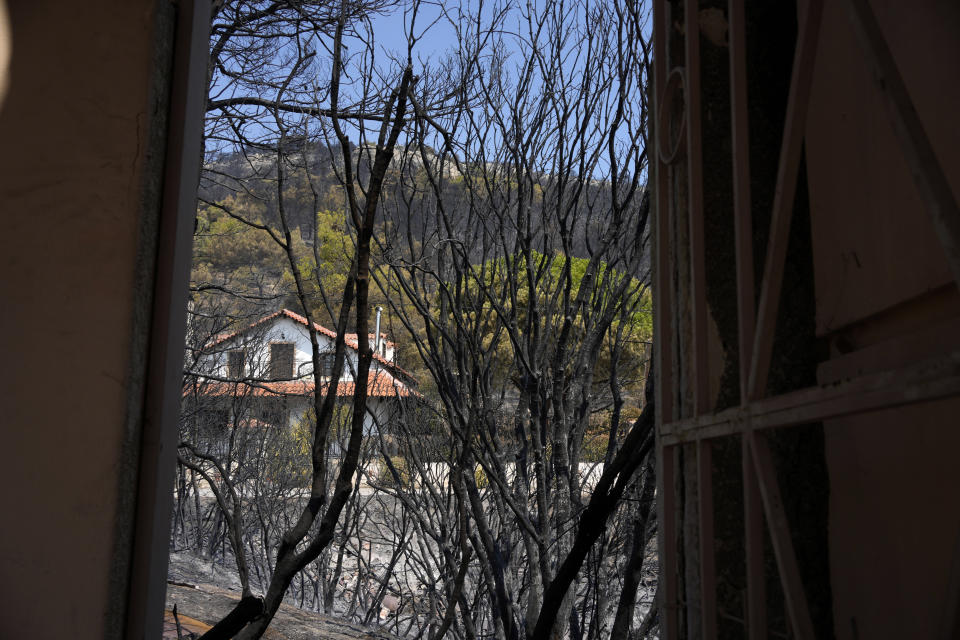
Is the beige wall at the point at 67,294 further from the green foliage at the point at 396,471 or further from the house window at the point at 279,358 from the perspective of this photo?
the house window at the point at 279,358

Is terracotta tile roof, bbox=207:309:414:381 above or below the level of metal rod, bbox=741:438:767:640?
above

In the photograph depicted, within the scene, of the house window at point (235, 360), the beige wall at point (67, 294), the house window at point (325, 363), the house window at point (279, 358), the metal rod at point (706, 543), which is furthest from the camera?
the house window at point (279, 358)

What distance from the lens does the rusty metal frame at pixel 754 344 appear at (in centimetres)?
70

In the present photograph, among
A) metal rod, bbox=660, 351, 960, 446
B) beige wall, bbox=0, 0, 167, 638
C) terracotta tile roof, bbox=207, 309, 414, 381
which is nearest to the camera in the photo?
metal rod, bbox=660, 351, 960, 446

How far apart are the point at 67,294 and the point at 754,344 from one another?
106 cm

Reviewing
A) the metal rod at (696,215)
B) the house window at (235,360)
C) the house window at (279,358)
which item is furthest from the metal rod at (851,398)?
the house window at (279,358)

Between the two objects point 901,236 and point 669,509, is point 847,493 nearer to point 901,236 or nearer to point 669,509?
point 669,509

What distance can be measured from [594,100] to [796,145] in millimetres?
2534

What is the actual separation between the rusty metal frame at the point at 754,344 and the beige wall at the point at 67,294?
96cm

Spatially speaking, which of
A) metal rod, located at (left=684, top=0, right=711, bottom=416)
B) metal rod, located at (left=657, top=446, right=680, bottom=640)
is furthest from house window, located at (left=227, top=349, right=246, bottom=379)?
metal rod, located at (left=684, top=0, right=711, bottom=416)

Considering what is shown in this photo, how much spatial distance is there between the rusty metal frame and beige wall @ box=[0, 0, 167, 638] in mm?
956

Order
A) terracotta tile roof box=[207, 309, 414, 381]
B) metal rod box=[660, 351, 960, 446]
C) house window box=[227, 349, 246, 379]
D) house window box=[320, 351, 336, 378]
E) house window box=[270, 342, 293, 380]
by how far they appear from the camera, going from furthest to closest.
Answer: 1. house window box=[270, 342, 293, 380]
2. house window box=[227, 349, 246, 379]
3. terracotta tile roof box=[207, 309, 414, 381]
4. house window box=[320, 351, 336, 378]
5. metal rod box=[660, 351, 960, 446]

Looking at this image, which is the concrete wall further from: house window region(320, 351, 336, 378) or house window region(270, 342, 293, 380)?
house window region(270, 342, 293, 380)

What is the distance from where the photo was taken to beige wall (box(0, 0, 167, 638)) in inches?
42.6
